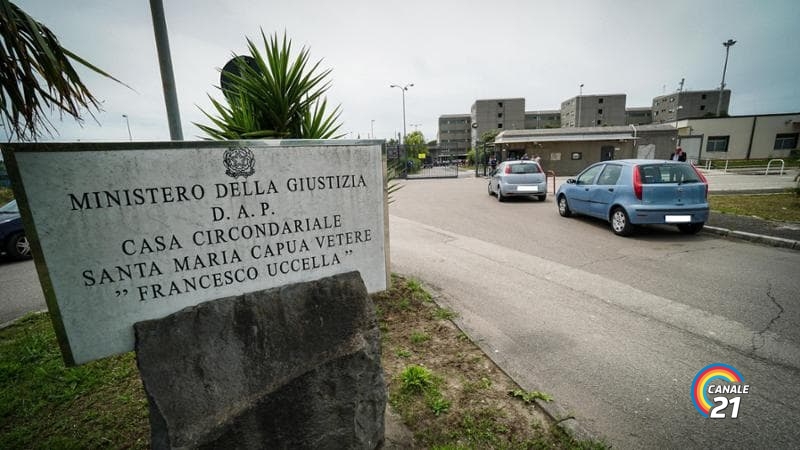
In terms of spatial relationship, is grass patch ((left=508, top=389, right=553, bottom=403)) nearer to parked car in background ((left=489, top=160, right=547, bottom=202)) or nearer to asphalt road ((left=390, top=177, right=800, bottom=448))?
asphalt road ((left=390, top=177, right=800, bottom=448))

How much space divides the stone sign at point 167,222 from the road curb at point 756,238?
788cm

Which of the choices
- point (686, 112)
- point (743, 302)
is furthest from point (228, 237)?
point (686, 112)

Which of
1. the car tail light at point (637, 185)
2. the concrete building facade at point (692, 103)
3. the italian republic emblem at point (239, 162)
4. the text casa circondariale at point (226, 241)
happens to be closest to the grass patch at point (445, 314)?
the text casa circondariale at point (226, 241)

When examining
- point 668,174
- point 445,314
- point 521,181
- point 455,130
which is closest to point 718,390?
point 445,314

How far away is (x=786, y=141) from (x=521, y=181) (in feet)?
158

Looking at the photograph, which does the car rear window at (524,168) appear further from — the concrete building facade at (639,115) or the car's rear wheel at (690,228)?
the concrete building facade at (639,115)

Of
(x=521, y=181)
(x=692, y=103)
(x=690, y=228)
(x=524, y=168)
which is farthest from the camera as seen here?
(x=692, y=103)

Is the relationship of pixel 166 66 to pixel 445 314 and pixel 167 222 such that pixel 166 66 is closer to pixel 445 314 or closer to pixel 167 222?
pixel 167 222

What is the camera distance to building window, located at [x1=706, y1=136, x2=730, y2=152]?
128 ft

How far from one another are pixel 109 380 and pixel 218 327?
200 cm

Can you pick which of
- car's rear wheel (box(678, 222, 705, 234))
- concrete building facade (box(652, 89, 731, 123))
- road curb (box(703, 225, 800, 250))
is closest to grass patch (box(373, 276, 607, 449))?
car's rear wheel (box(678, 222, 705, 234))

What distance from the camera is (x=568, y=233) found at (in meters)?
7.43

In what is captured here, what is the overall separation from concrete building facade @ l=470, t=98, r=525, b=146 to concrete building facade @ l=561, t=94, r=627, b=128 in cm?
1233

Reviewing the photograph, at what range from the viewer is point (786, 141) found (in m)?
38.0
